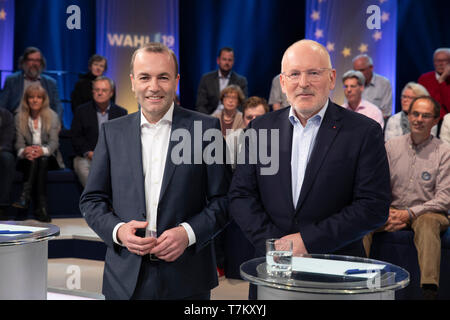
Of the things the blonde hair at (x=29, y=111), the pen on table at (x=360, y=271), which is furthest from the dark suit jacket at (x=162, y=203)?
the blonde hair at (x=29, y=111)

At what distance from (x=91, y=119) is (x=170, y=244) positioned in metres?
3.72

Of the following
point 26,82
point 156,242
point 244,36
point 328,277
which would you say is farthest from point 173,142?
point 244,36

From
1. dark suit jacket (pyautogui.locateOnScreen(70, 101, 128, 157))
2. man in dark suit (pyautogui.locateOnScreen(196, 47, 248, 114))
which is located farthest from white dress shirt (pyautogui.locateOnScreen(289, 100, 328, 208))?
man in dark suit (pyautogui.locateOnScreen(196, 47, 248, 114))

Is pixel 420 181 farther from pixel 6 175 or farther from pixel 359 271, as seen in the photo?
pixel 6 175

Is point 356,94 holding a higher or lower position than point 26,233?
higher

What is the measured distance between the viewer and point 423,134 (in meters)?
3.82

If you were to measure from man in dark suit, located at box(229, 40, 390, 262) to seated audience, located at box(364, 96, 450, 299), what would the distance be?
1863 mm

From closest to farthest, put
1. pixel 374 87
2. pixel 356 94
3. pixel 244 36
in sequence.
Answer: pixel 356 94, pixel 374 87, pixel 244 36

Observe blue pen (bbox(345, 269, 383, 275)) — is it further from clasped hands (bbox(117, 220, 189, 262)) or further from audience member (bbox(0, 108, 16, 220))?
audience member (bbox(0, 108, 16, 220))

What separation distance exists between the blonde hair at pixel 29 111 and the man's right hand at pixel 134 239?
11.8 ft

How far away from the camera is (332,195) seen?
1.87 metres

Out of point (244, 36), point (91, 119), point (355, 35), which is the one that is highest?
point (244, 36)

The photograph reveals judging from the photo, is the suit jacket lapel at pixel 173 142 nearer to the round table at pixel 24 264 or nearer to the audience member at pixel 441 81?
the round table at pixel 24 264
